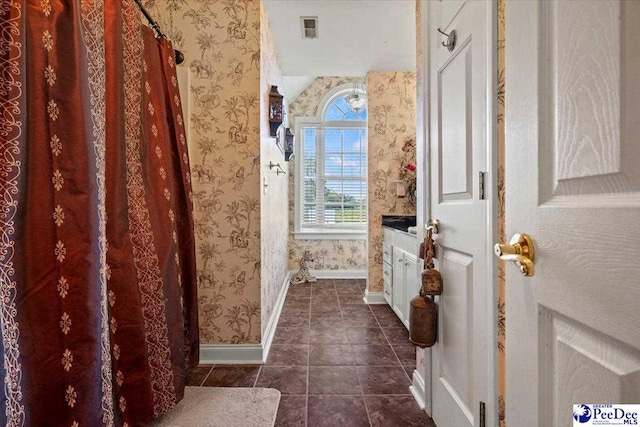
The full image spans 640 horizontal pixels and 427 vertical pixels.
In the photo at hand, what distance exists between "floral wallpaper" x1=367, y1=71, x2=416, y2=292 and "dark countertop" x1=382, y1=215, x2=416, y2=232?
0.33ft

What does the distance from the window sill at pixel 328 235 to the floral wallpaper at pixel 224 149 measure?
2.57 meters

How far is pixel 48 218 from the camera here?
37.2 inches

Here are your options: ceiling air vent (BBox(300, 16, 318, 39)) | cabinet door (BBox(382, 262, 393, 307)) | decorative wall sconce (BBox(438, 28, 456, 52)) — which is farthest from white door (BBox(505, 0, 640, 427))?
cabinet door (BBox(382, 262, 393, 307))

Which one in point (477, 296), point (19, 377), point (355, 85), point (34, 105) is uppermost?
point (355, 85)

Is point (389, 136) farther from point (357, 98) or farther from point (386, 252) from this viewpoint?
point (386, 252)

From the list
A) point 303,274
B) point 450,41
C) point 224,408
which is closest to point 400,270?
point 224,408

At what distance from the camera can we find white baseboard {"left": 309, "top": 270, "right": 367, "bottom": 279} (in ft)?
14.7

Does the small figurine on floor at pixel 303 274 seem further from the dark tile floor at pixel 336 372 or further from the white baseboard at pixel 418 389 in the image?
the white baseboard at pixel 418 389

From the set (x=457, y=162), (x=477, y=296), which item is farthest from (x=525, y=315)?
(x=457, y=162)

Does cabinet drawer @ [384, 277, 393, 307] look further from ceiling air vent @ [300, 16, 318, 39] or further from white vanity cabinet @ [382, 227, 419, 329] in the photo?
ceiling air vent @ [300, 16, 318, 39]

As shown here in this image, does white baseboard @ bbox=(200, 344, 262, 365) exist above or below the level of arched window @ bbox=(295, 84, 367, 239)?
below

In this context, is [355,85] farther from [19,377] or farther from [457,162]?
[19,377]

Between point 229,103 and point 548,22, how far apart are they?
1.80 metres

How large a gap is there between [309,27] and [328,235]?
2795 millimetres
